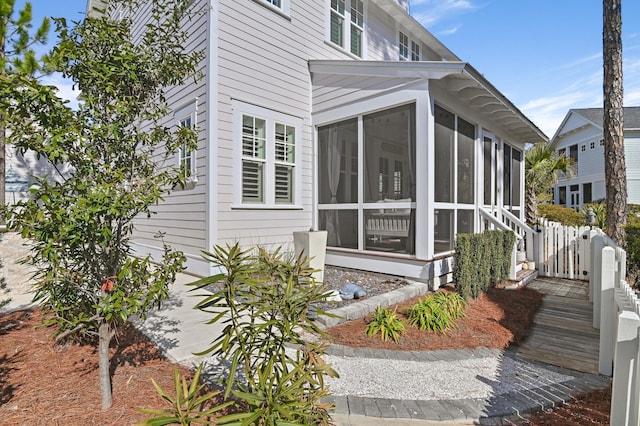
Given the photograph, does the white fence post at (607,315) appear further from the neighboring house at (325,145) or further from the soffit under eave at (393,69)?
the soffit under eave at (393,69)

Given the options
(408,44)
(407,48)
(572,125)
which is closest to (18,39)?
(407,48)

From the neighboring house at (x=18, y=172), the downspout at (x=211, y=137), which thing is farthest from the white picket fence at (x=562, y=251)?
the neighboring house at (x=18, y=172)

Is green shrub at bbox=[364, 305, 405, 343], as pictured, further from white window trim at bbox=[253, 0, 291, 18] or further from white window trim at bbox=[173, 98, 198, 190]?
white window trim at bbox=[253, 0, 291, 18]

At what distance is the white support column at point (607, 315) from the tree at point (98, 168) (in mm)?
3963

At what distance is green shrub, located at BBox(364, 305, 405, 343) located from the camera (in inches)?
147

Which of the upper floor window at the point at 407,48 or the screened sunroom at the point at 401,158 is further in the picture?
the upper floor window at the point at 407,48

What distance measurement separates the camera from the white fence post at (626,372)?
5.75 ft

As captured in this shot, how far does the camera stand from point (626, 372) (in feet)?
5.95

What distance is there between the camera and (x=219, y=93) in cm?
627

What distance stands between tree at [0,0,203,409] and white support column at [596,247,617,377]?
13.0 ft

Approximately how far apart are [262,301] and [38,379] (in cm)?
227

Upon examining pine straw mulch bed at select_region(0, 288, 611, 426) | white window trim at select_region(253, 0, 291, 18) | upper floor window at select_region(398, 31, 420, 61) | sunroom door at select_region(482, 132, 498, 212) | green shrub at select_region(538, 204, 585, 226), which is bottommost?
pine straw mulch bed at select_region(0, 288, 611, 426)

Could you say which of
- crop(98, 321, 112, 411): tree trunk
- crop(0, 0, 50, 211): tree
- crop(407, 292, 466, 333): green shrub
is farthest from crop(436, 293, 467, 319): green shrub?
crop(0, 0, 50, 211): tree

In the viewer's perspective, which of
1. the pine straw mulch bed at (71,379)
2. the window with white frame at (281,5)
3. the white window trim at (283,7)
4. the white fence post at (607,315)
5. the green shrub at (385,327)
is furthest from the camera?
the window with white frame at (281,5)
